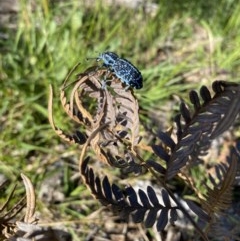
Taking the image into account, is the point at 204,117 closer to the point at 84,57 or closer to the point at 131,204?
the point at 131,204

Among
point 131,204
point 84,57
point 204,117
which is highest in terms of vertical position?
point 204,117

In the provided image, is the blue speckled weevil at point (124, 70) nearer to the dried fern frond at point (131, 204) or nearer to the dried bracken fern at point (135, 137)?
the dried bracken fern at point (135, 137)

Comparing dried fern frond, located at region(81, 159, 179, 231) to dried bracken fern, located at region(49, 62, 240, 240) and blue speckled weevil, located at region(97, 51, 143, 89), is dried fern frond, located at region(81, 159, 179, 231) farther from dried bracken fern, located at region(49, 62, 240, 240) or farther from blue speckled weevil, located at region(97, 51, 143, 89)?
blue speckled weevil, located at region(97, 51, 143, 89)

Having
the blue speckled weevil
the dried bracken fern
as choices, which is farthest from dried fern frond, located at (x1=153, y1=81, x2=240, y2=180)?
the blue speckled weevil

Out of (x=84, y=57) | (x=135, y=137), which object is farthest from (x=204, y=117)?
(x=84, y=57)

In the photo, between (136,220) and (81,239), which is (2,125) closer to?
(81,239)

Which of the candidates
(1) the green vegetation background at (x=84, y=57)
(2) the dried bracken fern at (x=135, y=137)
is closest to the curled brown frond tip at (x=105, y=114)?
(2) the dried bracken fern at (x=135, y=137)
